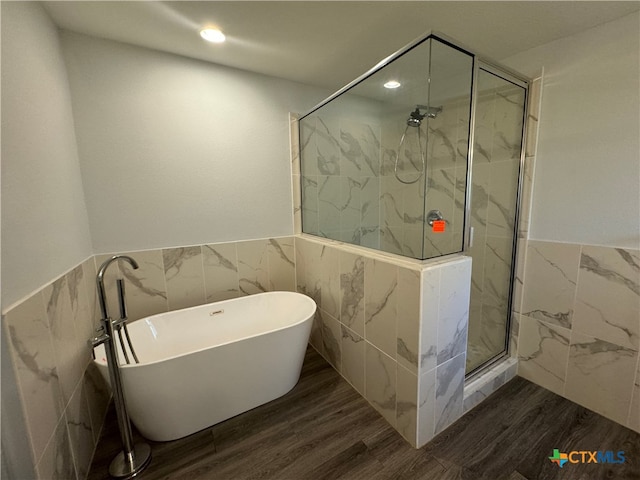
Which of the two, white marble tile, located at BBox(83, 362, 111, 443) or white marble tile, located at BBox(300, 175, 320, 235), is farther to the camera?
white marble tile, located at BBox(300, 175, 320, 235)

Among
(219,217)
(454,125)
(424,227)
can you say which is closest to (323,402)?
(424,227)

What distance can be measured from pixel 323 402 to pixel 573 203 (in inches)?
77.8

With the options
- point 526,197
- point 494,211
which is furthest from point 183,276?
point 526,197

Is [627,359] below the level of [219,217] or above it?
below

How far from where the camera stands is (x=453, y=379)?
1.46 meters

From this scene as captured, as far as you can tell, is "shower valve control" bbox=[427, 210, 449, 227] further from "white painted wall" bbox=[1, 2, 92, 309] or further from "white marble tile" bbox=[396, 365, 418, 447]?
"white painted wall" bbox=[1, 2, 92, 309]

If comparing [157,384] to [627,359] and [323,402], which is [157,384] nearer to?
[323,402]

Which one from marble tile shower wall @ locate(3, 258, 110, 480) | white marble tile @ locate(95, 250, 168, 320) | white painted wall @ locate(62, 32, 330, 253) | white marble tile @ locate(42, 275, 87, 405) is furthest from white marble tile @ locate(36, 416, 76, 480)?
white painted wall @ locate(62, 32, 330, 253)

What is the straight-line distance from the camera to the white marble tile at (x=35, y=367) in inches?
33.9

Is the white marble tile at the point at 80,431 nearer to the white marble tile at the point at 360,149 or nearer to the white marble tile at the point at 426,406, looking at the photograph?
the white marble tile at the point at 426,406

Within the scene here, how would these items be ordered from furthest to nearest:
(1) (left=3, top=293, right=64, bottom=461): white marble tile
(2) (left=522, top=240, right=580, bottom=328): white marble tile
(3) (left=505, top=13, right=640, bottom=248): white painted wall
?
1. (2) (left=522, top=240, right=580, bottom=328): white marble tile
2. (3) (left=505, top=13, right=640, bottom=248): white painted wall
3. (1) (left=3, top=293, right=64, bottom=461): white marble tile

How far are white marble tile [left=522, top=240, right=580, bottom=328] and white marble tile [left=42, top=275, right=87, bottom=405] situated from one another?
8.65 ft

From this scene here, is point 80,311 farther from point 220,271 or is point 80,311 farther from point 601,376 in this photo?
point 601,376

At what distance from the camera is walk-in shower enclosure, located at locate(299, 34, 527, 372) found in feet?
4.81
